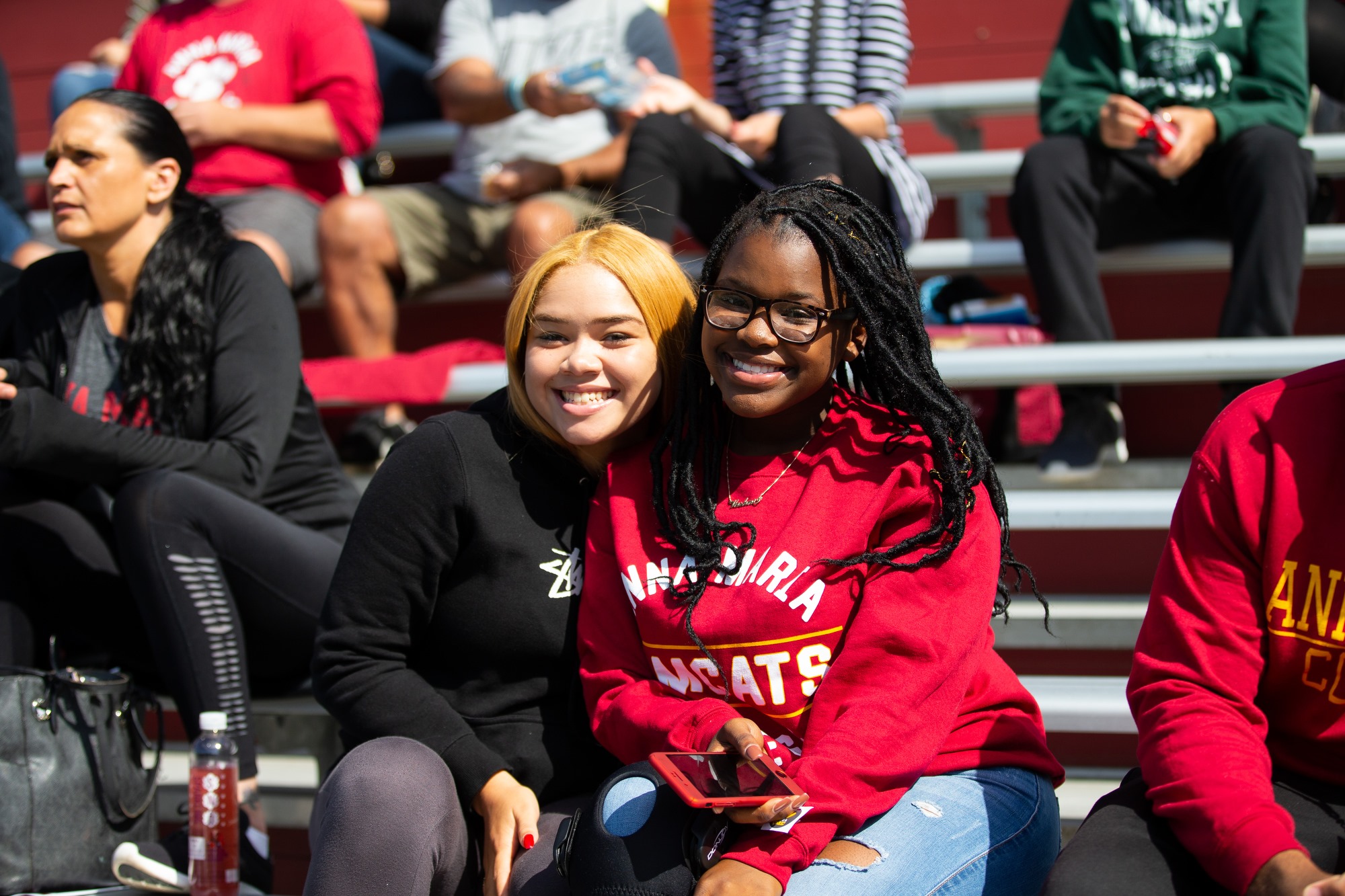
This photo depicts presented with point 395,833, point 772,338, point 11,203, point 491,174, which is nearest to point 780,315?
point 772,338

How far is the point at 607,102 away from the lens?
3059 millimetres

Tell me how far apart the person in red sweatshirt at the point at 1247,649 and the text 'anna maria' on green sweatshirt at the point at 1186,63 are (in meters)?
1.63

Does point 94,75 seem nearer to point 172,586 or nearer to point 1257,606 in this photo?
point 172,586

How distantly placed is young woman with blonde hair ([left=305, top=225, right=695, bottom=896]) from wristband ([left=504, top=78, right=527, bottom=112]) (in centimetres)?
160

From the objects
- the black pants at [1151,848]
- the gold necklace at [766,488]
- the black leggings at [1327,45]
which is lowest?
the black pants at [1151,848]

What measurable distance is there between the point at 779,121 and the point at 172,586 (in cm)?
172

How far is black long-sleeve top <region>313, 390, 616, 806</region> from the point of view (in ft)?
5.32

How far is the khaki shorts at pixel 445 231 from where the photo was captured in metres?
3.22

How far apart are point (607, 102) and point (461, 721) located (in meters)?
1.89

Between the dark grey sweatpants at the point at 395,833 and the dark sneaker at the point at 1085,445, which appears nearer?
the dark grey sweatpants at the point at 395,833

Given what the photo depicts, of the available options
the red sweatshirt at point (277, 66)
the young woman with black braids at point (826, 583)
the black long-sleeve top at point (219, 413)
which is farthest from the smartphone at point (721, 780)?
the red sweatshirt at point (277, 66)

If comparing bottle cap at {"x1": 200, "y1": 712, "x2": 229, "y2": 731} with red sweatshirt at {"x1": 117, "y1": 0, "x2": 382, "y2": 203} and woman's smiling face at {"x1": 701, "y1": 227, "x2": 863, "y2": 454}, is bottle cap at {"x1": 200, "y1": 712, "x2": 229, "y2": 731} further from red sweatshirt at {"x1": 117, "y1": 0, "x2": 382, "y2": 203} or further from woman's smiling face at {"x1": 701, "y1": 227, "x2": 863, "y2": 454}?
red sweatshirt at {"x1": 117, "y1": 0, "x2": 382, "y2": 203}

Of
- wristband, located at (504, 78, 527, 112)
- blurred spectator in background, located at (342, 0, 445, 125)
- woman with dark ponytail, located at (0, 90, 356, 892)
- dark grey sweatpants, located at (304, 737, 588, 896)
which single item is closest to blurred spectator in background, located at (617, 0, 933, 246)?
wristband, located at (504, 78, 527, 112)

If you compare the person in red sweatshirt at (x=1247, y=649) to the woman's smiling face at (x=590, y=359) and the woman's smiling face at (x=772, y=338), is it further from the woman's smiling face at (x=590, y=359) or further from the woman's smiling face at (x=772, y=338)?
the woman's smiling face at (x=590, y=359)
